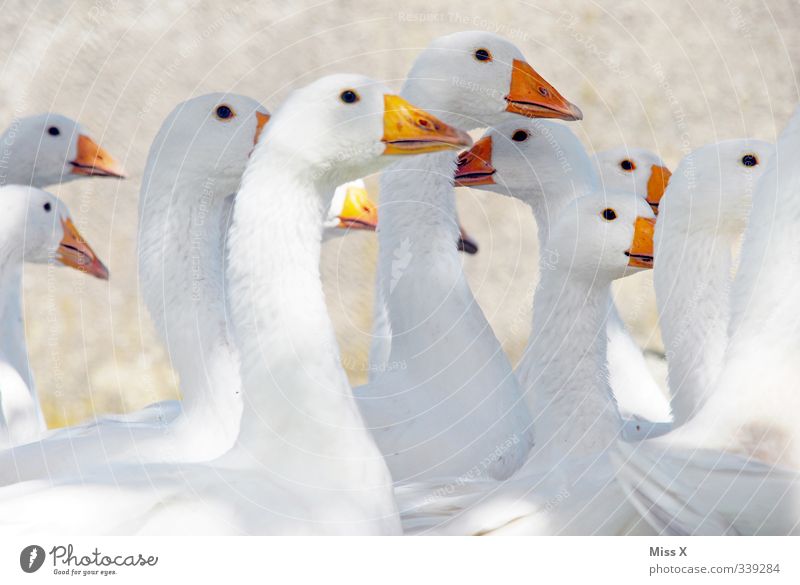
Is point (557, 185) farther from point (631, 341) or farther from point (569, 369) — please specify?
point (569, 369)

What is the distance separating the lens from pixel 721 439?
345 cm

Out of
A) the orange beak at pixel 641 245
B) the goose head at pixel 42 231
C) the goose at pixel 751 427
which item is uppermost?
the goose head at pixel 42 231

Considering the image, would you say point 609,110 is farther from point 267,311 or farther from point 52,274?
point 267,311

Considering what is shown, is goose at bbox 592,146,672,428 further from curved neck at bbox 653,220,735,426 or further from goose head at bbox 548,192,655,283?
goose head at bbox 548,192,655,283

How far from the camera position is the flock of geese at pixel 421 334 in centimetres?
345

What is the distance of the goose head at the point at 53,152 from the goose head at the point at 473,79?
1418 mm

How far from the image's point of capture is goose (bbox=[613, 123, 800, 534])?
337 cm

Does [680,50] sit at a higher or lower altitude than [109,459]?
higher

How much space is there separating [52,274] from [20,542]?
408 cm

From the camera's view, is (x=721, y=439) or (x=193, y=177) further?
(x=193, y=177)

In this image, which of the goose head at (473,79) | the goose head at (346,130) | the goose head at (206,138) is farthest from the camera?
the goose head at (473,79)

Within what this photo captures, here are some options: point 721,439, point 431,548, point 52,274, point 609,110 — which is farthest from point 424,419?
point 609,110

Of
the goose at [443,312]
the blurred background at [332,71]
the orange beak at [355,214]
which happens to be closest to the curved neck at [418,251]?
the goose at [443,312]

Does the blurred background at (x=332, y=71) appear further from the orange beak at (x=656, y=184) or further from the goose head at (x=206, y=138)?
the goose head at (x=206, y=138)
